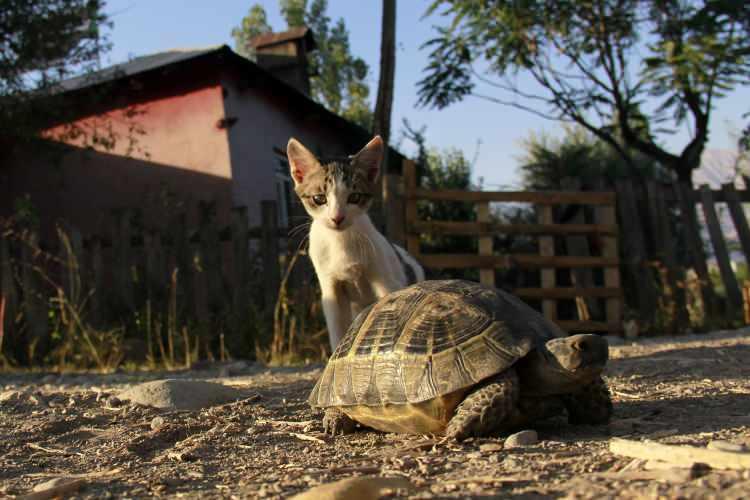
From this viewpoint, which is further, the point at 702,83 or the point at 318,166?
the point at 702,83

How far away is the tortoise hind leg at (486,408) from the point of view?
316 cm

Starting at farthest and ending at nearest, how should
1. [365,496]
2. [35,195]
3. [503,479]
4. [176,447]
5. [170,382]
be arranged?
[35,195] < [170,382] < [176,447] < [503,479] < [365,496]

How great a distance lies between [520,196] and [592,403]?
23.2ft

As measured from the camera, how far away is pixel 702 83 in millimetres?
12906

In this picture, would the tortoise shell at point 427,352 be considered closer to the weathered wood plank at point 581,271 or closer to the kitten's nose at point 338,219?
the kitten's nose at point 338,219

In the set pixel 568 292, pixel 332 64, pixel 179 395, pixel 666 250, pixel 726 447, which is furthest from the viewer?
pixel 332 64

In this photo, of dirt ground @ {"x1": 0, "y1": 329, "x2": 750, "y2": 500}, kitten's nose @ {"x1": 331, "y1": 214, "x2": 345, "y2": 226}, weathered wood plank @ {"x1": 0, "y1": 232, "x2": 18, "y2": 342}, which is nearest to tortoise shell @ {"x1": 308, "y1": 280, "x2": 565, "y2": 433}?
dirt ground @ {"x1": 0, "y1": 329, "x2": 750, "y2": 500}

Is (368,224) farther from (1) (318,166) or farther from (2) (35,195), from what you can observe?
(2) (35,195)

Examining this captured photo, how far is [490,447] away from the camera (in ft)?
10.1

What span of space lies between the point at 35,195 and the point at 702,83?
1288 cm

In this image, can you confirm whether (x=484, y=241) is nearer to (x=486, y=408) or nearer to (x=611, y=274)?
(x=611, y=274)

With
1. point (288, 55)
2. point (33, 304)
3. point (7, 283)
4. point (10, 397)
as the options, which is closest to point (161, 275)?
point (33, 304)

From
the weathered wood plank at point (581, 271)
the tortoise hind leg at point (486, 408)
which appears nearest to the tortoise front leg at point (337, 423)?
the tortoise hind leg at point (486, 408)

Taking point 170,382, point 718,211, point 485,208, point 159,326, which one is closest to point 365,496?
point 170,382
